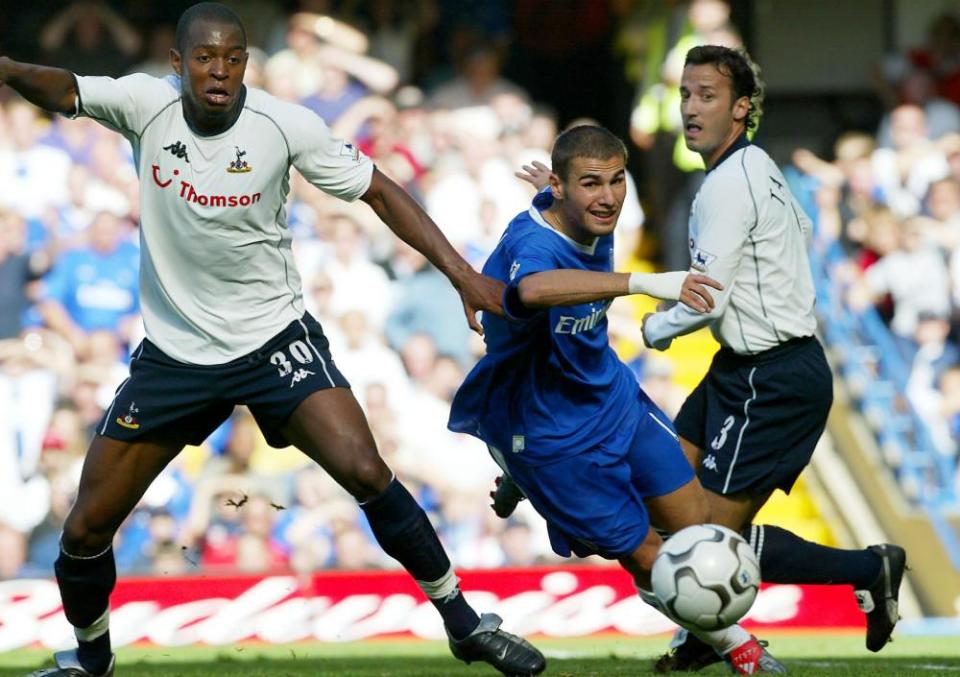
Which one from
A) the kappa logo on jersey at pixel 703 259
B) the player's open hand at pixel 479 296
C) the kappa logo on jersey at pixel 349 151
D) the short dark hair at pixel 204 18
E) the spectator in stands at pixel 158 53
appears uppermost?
the spectator in stands at pixel 158 53

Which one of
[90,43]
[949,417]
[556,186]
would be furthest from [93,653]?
[90,43]

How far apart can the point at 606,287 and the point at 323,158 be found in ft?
4.21

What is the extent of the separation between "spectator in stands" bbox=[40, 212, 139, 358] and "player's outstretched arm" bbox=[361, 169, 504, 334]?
6.54 meters

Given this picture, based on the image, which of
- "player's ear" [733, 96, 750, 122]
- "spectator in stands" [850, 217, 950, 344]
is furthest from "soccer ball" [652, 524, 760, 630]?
"spectator in stands" [850, 217, 950, 344]

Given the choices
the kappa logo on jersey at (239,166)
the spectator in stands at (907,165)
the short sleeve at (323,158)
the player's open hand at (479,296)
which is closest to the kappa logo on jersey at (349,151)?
the short sleeve at (323,158)

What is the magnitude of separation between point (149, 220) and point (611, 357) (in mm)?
1961

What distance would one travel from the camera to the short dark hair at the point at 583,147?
641 cm

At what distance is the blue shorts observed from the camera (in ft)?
21.4

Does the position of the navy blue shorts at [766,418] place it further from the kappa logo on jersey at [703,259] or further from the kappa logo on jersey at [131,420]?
the kappa logo on jersey at [131,420]

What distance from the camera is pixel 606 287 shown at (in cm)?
593

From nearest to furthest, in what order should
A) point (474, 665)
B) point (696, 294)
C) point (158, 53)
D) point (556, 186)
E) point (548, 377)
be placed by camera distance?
1. point (696, 294)
2. point (556, 186)
3. point (548, 377)
4. point (474, 665)
5. point (158, 53)

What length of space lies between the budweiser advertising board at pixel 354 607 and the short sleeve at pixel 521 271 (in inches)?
190

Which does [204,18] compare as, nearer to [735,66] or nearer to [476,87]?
[735,66]

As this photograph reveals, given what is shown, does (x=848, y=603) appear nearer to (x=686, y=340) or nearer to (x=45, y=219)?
(x=686, y=340)
